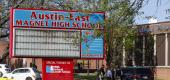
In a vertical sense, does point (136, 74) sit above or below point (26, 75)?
above

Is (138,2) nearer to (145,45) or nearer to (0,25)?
(0,25)

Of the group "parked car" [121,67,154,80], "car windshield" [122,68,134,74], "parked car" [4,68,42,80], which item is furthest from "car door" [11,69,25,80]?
"parked car" [121,67,154,80]

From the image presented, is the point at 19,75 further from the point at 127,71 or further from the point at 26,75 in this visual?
the point at 127,71

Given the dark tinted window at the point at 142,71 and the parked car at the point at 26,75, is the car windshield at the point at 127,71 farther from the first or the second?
the parked car at the point at 26,75

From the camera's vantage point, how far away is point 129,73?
38438mm

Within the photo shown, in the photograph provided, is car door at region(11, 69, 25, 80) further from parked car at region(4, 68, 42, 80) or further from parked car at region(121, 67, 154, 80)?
parked car at region(121, 67, 154, 80)

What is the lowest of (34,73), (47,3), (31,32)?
(34,73)

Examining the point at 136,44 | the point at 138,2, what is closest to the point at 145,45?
the point at 136,44

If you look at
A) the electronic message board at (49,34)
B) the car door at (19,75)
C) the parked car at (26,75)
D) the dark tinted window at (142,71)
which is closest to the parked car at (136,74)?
the dark tinted window at (142,71)

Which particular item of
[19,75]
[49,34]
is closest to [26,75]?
[19,75]

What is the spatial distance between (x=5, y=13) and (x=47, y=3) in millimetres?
4820

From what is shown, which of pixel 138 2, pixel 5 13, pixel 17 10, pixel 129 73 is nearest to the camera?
pixel 138 2

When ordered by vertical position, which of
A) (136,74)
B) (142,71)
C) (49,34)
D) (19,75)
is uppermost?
(49,34)

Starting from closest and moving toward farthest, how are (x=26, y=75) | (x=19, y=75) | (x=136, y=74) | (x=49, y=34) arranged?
(x=49, y=34)
(x=136, y=74)
(x=26, y=75)
(x=19, y=75)
